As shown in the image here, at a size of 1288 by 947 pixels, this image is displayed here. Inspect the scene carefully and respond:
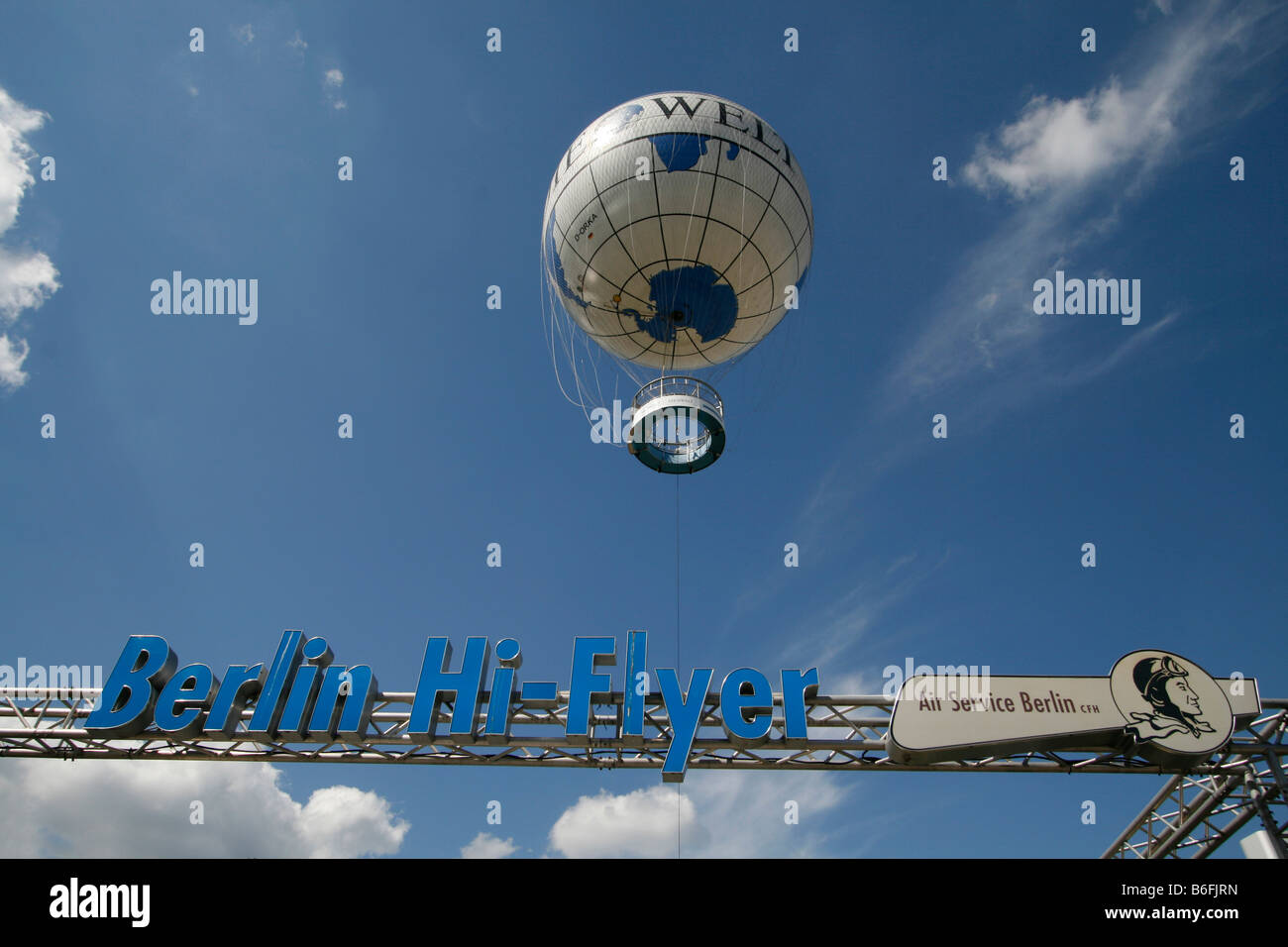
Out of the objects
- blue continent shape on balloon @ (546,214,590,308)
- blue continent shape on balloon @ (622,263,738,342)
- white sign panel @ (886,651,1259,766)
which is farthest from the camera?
blue continent shape on balloon @ (546,214,590,308)

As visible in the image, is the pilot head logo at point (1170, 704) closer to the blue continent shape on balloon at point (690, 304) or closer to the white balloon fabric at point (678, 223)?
the white balloon fabric at point (678, 223)

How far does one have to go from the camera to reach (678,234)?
13172 millimetres

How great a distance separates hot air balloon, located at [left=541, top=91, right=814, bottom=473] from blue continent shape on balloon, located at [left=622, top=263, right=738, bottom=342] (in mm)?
21

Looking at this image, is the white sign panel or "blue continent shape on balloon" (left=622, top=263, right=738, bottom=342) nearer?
the white sign panel

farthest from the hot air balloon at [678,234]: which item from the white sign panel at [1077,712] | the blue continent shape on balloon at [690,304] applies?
the white sign panel at [1077,712]

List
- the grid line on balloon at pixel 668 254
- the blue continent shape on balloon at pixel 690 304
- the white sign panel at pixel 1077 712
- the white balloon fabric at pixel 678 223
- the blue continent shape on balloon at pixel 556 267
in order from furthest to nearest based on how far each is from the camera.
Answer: the blue continent shape on balloon at pixel 556 267 → the blue continent shape on balloon at pixel 690 304 → the grid line on balloon at pixel 668 254 → the white balloon fabric at pixel 678 223 → the white sign panel at pixel 1077 712

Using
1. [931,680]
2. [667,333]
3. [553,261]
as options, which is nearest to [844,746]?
[931,680]

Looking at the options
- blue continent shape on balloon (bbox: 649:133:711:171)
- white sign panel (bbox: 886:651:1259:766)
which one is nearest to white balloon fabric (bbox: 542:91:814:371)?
blue continent shape on balloon (bbox: 649:133:711:171)

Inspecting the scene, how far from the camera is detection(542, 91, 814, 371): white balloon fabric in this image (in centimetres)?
1302

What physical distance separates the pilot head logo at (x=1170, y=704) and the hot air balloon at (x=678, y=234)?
8.53 m

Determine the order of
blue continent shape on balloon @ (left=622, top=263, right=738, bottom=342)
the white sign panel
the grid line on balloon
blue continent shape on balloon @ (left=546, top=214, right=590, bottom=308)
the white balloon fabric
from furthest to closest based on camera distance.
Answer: blue continent shape on balloon @ (left=546, top=214, right=590, bottom=308) → blue continent shape on balloon @ (left=622, top=263, right=738, bottom=342) → the grid line on balloon → the white balloon fabric → the white sign panel

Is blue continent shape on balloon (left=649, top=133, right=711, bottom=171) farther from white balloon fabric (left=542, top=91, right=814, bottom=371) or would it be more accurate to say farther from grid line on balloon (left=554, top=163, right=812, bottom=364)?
grid line on balloon (left=554, top=163, right=812, bottom=364)

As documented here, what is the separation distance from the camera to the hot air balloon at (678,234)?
13.0 meters
